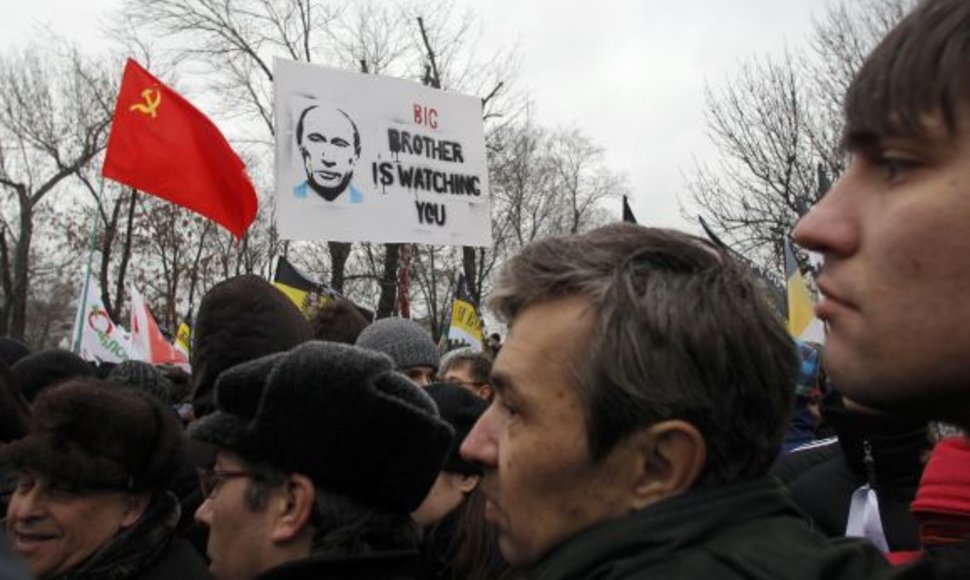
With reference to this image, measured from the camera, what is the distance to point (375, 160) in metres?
6.52

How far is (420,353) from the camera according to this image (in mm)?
5336

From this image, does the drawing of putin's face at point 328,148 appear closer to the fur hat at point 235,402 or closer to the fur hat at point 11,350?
the fur hat at point 11,350

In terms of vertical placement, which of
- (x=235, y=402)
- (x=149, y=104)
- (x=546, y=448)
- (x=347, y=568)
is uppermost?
(x=149, y=104)

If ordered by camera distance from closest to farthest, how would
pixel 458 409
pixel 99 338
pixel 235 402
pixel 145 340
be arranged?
1. pixel 235 402
2. pixel 458 409
3. pixel 99 338
4. pixel 145 340

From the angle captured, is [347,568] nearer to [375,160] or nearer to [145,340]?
[375,160]

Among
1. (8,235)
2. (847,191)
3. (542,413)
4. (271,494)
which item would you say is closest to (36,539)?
(271,494)

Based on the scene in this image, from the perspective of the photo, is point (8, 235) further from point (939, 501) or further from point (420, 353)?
point (939, 501)

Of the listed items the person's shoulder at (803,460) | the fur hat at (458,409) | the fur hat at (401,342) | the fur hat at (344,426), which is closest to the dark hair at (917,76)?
the fur hat at (344,426)

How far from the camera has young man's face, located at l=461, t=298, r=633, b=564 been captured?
1698 millimetres

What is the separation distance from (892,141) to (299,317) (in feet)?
9.90

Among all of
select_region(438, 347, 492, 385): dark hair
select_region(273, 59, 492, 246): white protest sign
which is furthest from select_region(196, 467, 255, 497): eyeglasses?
select_region(273, 59, 492, 246): white protest sign

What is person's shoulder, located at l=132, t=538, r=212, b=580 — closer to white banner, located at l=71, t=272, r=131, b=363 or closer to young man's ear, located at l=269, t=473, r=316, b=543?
young man's ear, located at l=269, t=473, r=316, b=543

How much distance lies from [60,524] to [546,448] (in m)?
1.81

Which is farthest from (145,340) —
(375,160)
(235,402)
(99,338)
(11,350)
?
(235,402)
